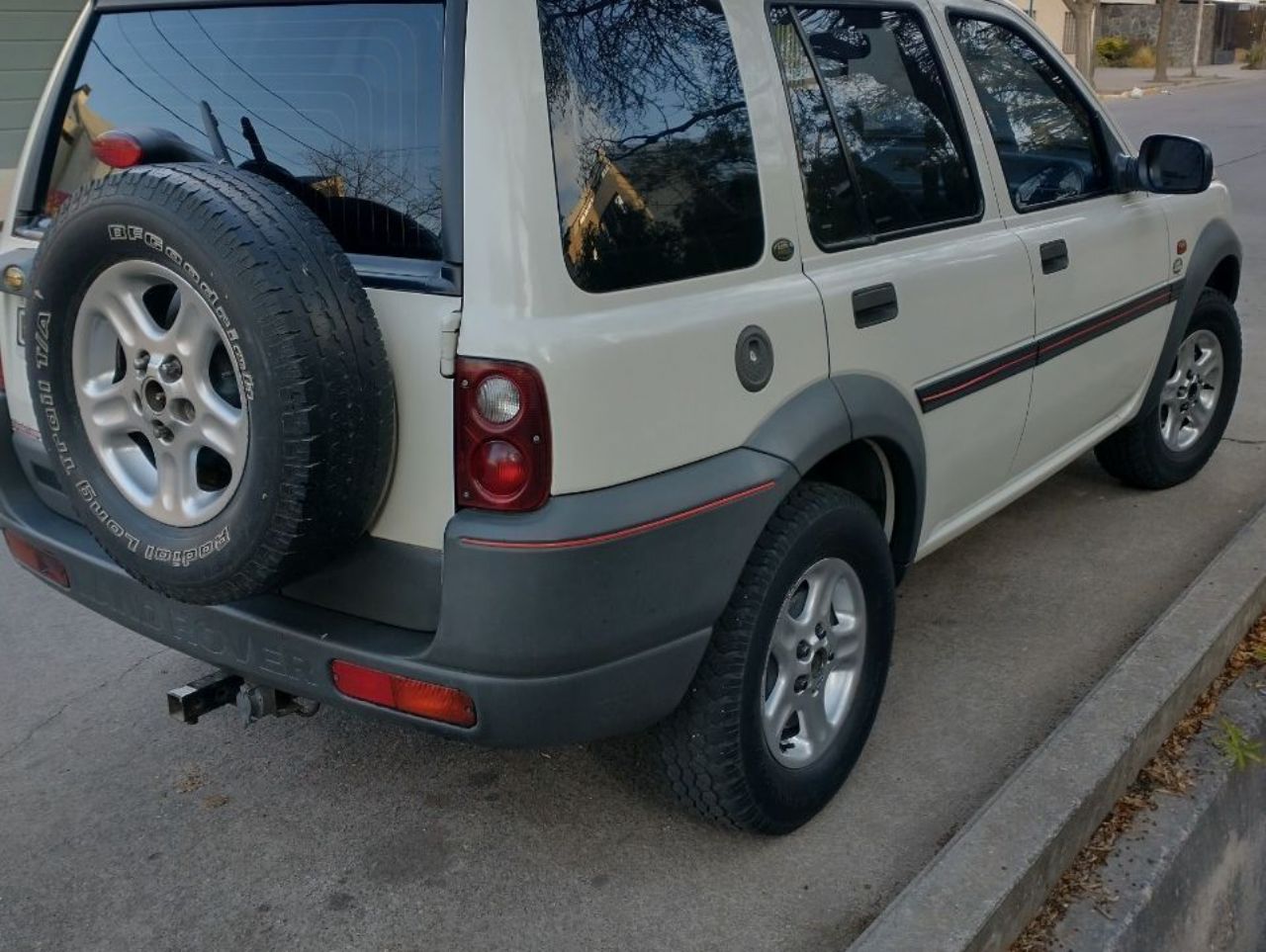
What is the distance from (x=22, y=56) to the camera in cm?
1114

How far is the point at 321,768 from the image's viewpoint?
3.35m

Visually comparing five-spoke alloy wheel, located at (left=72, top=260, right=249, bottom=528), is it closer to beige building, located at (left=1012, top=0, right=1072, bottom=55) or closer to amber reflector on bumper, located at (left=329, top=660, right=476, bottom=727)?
amber reflector on bumper, located at (left=329, top=660, right=476, bottom=727)

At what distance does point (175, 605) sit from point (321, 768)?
2.62 feet

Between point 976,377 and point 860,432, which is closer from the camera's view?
point 860,432

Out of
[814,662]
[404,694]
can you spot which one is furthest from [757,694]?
[404,694]

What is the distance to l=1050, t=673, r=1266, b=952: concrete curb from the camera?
280cm

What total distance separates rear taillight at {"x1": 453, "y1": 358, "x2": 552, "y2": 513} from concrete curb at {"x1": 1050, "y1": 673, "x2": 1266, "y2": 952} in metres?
1.48

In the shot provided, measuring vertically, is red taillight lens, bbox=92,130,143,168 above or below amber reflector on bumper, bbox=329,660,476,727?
above

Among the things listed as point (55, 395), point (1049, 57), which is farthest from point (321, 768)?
point (1049, 57)

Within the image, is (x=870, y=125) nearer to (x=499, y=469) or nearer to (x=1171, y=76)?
(x=499, y=469)

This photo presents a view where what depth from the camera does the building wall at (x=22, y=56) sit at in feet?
36.2

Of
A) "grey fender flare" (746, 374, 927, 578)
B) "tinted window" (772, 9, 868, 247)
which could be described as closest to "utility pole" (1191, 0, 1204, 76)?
"grey fender flare" (746, 374, 927, 578)

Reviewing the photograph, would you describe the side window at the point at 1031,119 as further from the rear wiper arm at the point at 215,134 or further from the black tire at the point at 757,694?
the rear wiper arm at the point at 215,134

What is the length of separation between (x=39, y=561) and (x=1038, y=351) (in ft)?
8.82
